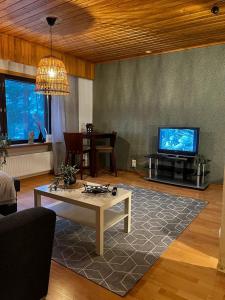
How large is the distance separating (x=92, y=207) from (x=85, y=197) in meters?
0.20

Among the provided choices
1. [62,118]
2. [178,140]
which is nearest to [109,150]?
[62,118]

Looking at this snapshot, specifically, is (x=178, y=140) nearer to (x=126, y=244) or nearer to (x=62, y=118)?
(x=62, y=118)

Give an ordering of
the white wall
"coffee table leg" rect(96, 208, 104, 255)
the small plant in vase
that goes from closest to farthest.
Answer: "coffee table leg" rect(96, 208, 104, 255) → the small plant in vase → the white wall

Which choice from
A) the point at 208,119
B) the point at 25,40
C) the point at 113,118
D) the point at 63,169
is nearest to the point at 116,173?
the point at 113,118

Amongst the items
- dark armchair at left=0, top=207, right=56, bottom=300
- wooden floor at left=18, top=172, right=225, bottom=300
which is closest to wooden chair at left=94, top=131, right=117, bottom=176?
wooden floor at left=18, top=172, right=225, bottom=300

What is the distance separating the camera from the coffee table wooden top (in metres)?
2.13

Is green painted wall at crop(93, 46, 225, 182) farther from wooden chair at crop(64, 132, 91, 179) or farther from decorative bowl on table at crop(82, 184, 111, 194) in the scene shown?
decorative bowl on table at crop(82, 184, 111, 194)

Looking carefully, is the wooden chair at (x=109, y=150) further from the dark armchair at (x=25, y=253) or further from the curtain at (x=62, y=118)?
the dark armchair at (x=25, y=253)

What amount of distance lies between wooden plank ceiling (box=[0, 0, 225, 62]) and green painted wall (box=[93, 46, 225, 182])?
1.11 ft

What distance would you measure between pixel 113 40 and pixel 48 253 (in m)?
3.45

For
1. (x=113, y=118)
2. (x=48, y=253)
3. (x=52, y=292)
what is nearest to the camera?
(x=48, y=253)

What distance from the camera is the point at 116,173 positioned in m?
4.89

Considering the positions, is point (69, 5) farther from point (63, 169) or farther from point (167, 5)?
point (63, 169)

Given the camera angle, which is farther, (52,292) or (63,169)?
(63,169)
